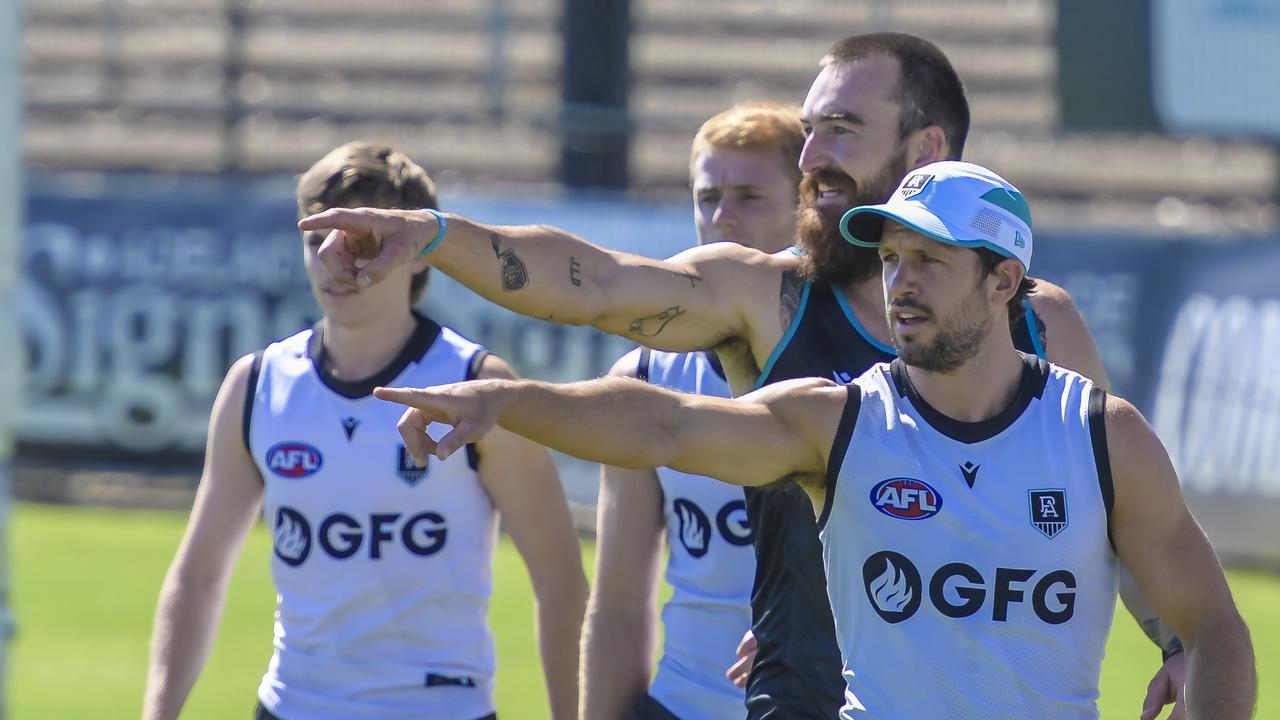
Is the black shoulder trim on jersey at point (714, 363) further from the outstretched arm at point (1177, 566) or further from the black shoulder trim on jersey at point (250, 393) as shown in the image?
the outstretched arm at point (1177, 566)

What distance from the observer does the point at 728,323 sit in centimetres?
388

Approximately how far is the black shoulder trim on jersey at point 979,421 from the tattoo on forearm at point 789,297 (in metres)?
0.47

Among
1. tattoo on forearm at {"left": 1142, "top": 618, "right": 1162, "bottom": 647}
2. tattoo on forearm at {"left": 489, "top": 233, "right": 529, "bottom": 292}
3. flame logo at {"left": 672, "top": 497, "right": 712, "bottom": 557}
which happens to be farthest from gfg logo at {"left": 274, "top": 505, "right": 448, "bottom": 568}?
tattoo on forearm at {"left": 1142, "top": 618, "right": 1162, "bottom": 647}

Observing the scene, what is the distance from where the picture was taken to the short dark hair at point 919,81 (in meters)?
4.04

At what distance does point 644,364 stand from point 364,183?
2.83ft

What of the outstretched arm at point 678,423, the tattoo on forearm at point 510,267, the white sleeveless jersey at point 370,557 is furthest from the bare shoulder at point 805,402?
the white sleeveless jersey at point 370,557

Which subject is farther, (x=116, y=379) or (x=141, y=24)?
(x=141, y=24)

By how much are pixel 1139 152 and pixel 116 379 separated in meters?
8.48

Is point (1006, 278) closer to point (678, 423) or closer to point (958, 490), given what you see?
point (958, 490)

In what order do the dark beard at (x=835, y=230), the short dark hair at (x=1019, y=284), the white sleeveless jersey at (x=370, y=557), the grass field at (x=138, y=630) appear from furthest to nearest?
1. the grass field at (x=138, y=630)
2. the white sleeveless jersey at (x=370, y=557)
3. the dark beard at (x=835, y=230)
4. the short dark hair at (x=1019, y=284)

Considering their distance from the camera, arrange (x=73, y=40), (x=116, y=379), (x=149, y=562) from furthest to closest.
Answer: (x=73, y=40), (x=116, y=379), (x=149, y=562)

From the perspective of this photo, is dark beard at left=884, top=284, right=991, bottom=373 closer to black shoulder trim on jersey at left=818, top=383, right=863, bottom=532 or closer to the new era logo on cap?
black shoulder trim on jersey at left=818, top=383, right=863, bottom=532

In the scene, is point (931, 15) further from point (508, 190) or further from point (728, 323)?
point (728, 323)

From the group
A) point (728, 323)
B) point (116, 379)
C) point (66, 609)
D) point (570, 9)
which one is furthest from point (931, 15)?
point (728, 323)
